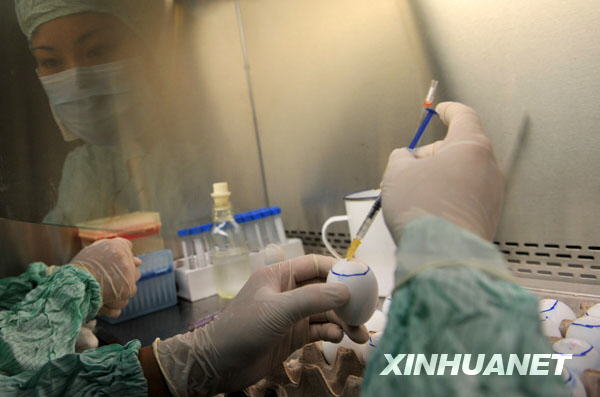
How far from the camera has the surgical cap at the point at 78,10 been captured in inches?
48.3

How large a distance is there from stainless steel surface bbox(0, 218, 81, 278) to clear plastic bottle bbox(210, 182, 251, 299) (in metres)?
0.54

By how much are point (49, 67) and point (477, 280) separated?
1.29 meters

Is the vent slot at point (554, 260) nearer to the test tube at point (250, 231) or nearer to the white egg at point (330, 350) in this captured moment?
the white egg at point (330, 350)

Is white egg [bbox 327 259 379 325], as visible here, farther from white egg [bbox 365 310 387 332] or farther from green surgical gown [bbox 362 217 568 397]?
green surgical gown [bbox 362 217 568 397]

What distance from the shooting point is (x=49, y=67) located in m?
1.27

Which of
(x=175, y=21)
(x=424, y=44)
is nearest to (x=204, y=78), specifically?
(x=175, y=21)

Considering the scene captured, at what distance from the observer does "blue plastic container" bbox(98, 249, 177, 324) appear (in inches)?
59.2

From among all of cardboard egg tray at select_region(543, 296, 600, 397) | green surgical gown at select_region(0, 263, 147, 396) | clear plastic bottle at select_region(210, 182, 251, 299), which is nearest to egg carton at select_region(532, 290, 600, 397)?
cardboard egg tray at select_region(543, 296, 600, 397)

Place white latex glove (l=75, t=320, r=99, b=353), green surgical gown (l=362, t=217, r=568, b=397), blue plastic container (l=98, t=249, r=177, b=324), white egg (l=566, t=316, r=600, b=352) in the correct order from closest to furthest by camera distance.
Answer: green surgical gown (l=362, t=217, r=568, b=397) → white egg (l=566, t=316, r=600, b=352) → white latex glove (l=75, t=320, r=99, b=353) → blue plastic container (l=98, t=249, r=177, b=324)

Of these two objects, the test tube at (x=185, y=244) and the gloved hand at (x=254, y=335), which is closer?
the gloved hand at (x=254, y=335)

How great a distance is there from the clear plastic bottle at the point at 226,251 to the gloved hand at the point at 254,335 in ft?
1.92

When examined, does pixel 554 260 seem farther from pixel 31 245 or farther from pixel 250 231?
pixel 31 245

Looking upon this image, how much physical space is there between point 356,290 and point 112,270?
815mm

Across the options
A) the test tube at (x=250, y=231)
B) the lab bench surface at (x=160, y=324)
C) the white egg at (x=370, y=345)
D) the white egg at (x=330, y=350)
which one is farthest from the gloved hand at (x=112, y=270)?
the white egg at (x=370, y=345)
